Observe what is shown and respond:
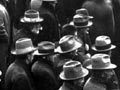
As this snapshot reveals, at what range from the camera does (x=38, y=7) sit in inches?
415

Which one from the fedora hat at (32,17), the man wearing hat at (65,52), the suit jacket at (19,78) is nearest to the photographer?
the suit jacket at (19,78)

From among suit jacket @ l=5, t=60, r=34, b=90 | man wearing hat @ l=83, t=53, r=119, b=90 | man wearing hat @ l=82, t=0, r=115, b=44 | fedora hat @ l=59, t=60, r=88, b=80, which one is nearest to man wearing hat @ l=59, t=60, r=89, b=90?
fedora hat @ l=59, t=60, r=88, b=80

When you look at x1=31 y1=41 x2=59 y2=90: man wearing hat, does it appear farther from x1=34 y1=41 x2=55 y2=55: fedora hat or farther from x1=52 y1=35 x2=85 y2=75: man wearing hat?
x1=52 y1=35 x2=85 y2=75: man wearing hat

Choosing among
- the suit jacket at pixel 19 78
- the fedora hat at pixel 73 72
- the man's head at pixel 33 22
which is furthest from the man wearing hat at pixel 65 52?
the man's head at pixel 33 22

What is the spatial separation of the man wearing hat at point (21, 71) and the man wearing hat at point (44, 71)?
0.47 feet

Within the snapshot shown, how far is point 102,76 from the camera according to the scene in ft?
23.2

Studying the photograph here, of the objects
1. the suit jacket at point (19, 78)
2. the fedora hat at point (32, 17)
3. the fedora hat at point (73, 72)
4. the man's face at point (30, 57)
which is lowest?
the suit jacket at point (19, 78)

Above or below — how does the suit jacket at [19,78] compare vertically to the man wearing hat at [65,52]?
below

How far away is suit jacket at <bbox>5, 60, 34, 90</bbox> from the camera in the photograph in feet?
25.6

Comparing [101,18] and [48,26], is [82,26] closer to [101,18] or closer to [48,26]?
[48,26]

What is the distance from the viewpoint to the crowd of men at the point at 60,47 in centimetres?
721

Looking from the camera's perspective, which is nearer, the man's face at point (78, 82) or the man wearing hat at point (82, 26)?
the man's face at point (78, 82)

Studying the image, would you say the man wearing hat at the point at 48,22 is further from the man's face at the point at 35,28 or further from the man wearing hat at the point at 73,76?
the man wearing hat at the point at 73,76

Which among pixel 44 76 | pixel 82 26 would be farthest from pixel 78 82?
pixel 82 26
